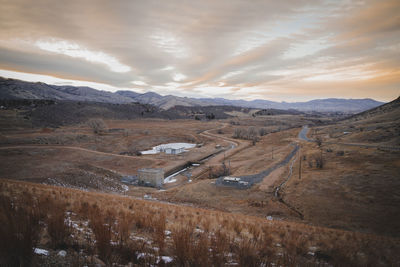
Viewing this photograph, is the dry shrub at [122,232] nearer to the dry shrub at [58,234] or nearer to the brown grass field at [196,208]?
the brown grass field at [196,208]

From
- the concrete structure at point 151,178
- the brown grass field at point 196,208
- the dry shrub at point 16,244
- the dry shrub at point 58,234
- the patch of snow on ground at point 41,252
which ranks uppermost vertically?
the dry shrub at point 16,244

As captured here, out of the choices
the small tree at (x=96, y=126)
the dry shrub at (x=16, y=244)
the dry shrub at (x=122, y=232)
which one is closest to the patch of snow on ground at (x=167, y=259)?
the dry shrub at (x=122, y=232)

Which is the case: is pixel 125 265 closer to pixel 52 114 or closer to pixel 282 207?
pixel 282 207

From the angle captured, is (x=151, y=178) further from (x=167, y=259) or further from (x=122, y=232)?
(x=167, y=259)

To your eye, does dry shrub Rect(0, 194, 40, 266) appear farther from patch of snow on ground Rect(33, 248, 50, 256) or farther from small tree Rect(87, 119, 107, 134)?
small tree Rect(87, 119, 107, 134)

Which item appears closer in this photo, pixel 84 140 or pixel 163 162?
pixel 163 162

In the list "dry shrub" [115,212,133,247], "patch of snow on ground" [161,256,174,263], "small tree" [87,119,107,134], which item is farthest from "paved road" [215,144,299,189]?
"small tree" [87,119,107,134]

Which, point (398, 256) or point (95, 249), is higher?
point (95, 249)

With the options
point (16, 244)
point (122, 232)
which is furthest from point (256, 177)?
point (16, 244)

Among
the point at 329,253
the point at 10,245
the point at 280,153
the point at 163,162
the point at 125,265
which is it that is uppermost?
the point at 10,245

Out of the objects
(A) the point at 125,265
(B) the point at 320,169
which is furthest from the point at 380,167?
(A) the point at 125,265

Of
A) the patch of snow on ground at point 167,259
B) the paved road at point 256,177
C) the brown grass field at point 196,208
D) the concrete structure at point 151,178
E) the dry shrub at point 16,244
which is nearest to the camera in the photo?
the dry shrub at point 16,244
